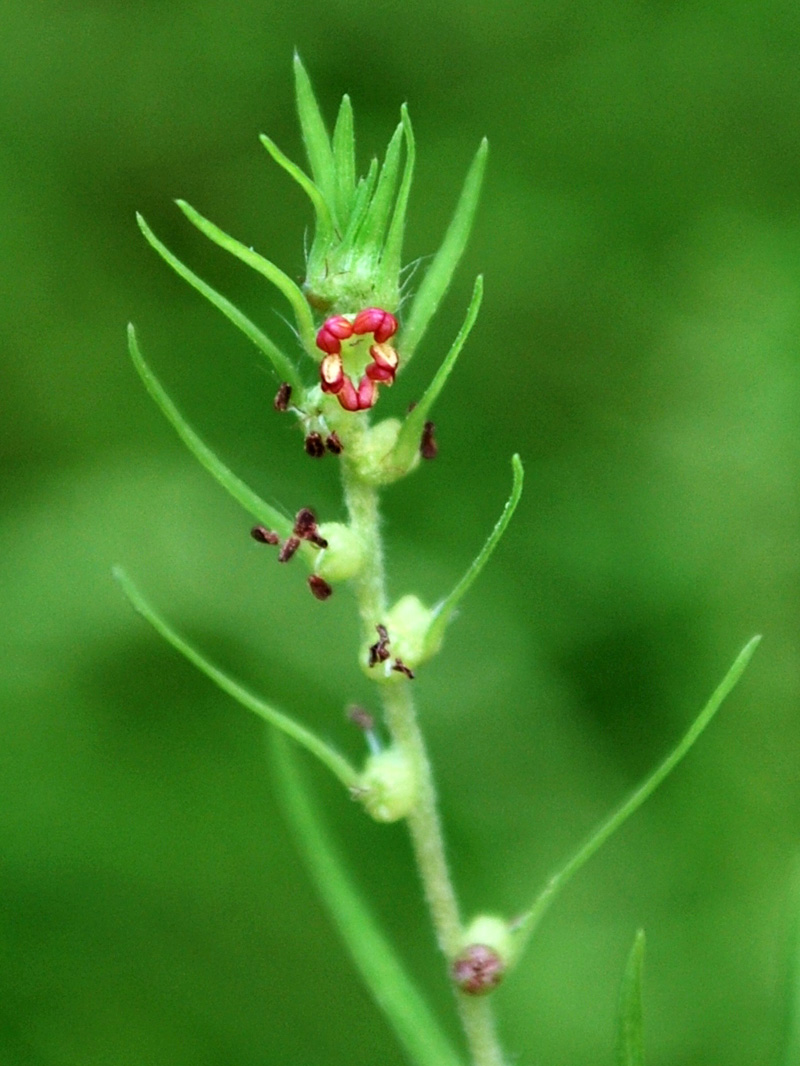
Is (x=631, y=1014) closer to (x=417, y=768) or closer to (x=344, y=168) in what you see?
(x=417, y=768)

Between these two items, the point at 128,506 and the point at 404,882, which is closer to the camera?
the point at 404,882

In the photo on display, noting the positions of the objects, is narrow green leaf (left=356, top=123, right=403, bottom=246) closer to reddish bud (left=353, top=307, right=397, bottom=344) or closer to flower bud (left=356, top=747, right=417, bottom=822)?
reddish bud (left=353, top=307, right=397, bottom=344)

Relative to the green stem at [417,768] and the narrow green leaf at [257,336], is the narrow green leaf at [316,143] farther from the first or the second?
the green stem at [417,768]

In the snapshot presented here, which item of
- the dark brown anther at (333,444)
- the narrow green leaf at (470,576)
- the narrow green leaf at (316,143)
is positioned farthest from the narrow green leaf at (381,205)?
the narrow green leaf at (470,576)

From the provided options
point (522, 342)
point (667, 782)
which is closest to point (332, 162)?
point (667, 782)

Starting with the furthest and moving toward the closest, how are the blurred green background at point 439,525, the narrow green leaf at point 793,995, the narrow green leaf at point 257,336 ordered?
the blurred green background at point 439,525
the narrow green leaf at point 793,995
the narrow green leaf at point 257,336

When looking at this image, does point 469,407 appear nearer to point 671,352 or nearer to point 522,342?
point 522,342
